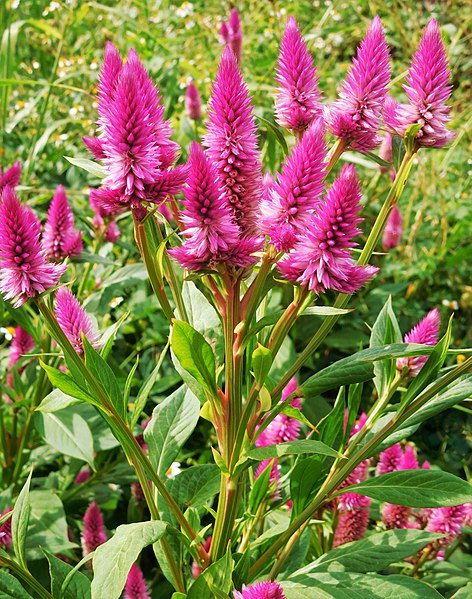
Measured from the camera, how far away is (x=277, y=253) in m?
0.80

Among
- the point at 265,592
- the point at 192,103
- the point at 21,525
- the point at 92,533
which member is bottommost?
the point at 92,533

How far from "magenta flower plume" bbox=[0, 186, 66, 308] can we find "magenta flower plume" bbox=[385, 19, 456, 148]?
0.47 meters

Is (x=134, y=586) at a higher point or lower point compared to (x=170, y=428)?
lower

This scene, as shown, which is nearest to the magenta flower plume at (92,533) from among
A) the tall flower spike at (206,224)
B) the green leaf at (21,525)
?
the green leaf at (21,525)

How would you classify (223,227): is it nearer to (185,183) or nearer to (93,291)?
(185,183)

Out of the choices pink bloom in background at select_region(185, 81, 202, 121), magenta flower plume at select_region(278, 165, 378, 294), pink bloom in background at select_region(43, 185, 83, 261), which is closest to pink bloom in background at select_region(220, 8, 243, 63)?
pink bloom in background at select_region(185, 81, 202, 121)

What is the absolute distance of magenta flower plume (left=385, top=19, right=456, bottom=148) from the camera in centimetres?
85

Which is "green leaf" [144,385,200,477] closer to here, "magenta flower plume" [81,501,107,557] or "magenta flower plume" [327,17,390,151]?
"magenta flower plume" [81,501,107,557]

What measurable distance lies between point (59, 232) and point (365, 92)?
794 millimetres

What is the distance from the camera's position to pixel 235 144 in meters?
0.75

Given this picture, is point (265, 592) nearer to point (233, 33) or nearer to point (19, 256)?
point (19, 256)

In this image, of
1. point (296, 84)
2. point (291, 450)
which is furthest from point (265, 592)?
point (296, 84)

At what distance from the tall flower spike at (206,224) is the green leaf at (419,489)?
1.39ft

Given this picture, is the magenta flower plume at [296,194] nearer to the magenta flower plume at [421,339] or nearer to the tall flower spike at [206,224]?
the tall flower spike at [206,224]
